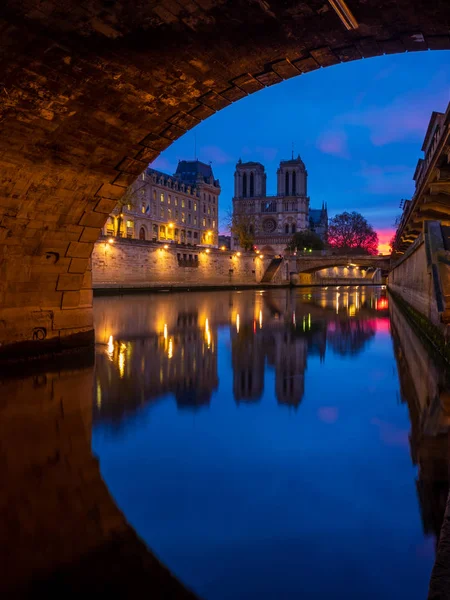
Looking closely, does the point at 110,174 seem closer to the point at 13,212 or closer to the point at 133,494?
the point at 13,212

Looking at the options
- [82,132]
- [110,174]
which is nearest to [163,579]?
[82,132]

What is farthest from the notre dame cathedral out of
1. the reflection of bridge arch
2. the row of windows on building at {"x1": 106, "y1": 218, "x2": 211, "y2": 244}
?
the reflection of bridge arch

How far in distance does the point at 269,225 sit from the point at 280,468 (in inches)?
5537

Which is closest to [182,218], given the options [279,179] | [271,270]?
[271,270]

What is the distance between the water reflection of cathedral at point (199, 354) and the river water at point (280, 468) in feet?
0.21

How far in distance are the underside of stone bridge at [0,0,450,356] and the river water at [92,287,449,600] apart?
2357 millimetres

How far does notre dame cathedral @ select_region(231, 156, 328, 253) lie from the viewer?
138 metres

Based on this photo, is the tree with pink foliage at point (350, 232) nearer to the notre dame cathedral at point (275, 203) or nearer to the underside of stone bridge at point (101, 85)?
the notre dame cathedral at point (275, 203)

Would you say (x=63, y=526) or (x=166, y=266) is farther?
(x=166, y=266)

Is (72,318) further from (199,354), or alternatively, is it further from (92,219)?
(199,354)

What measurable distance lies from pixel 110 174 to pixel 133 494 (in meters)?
7.26

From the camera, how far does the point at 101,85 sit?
724 cm

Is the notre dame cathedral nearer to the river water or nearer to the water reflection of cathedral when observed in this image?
the water reflection of cathedral

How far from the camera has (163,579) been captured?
297cm
